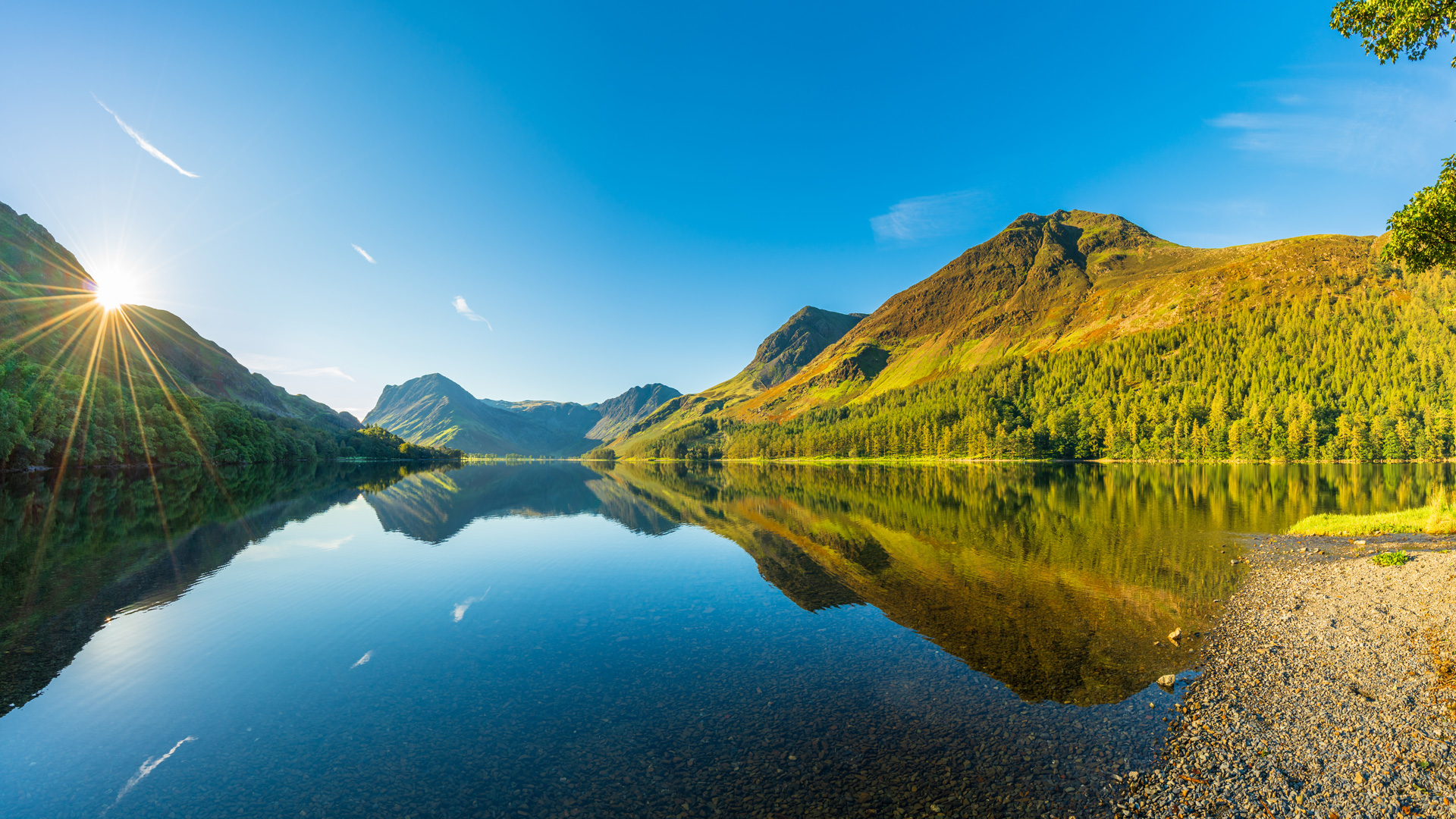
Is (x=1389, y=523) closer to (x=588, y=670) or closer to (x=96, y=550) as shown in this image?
(x=588, y=670)

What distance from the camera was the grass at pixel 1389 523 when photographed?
2845cm

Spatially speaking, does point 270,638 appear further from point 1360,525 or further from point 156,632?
point 1360,525

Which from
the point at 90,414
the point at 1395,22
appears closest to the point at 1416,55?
the point at 1395,22

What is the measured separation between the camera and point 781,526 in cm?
4912

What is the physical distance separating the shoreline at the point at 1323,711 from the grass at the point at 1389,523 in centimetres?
1417

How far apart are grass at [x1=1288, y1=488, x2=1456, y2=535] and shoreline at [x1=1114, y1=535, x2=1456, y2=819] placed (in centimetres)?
1417

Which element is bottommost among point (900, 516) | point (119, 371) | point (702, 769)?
point (900, 516)

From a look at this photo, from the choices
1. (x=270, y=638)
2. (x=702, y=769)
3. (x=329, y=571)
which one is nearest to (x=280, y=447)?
(x=329, y=571)

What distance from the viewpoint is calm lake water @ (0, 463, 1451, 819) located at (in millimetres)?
10352

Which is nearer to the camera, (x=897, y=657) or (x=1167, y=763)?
(x=1167, y=763)

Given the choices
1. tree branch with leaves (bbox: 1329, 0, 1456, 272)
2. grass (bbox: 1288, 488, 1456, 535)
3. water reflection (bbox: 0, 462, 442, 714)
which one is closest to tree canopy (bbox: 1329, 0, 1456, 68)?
tree branch with leaves (bbox: 1329, 0, 1456, 272)

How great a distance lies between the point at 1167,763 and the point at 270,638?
27.2 meters

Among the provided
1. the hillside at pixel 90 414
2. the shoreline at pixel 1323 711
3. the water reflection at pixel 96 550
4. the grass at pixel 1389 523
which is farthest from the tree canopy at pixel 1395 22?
the hillside at pixel 90 414

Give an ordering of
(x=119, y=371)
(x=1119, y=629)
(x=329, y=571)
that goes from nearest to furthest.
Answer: (x=1119, y=629) → (x=329, y=571) → (x=119, y=371)
